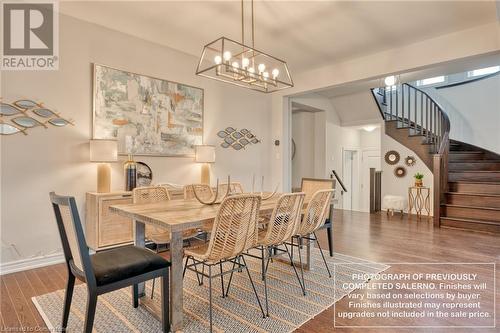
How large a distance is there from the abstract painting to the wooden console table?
5.04 m

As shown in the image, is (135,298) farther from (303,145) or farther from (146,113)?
(303,145)

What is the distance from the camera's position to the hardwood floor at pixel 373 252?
212 cm

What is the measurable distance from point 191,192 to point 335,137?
5.29m

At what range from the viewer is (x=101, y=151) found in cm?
330

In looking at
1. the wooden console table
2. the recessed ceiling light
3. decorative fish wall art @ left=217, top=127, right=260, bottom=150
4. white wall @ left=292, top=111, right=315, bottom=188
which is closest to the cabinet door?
decorative fish wall art @ left=217, top=127, right=260, bottom=150

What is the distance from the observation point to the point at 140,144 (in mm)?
3871

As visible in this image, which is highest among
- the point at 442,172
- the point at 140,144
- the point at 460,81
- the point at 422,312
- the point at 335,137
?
the point at 460,81

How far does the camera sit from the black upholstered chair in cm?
160

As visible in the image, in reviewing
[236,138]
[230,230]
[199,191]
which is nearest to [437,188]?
[236,138]

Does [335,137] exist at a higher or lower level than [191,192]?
higher

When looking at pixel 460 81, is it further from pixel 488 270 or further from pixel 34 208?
pixel 34 208

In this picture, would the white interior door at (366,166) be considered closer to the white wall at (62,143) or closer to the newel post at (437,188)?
the newel post at (437,188)

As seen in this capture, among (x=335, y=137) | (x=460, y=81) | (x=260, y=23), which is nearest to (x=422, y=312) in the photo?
(x=260, y=23)

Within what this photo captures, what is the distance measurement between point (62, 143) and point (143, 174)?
99 cm
